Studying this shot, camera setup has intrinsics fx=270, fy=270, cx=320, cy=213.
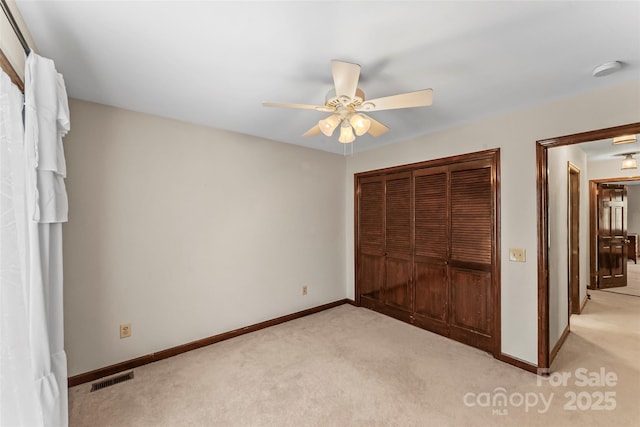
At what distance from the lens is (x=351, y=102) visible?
5.67 feet

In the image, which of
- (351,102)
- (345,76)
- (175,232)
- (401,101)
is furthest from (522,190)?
(175,232)

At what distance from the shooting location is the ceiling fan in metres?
1.53

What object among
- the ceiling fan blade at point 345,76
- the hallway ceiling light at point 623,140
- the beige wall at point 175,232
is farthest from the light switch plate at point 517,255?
the hallway ceiling light at point 623,140

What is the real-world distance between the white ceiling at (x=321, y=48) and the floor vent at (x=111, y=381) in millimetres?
2317

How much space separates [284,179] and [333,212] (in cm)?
97

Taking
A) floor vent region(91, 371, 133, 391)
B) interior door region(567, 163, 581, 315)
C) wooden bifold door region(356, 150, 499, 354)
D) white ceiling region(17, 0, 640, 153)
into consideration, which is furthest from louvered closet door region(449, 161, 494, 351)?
floor vent region(91, 371, 133, 391)

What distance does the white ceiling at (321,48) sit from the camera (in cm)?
129

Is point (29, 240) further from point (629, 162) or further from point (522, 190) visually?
point (629, 162)

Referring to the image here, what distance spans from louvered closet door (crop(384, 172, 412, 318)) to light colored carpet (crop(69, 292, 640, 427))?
534mm

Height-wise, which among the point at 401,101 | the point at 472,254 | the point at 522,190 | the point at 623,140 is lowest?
the point at 472,254

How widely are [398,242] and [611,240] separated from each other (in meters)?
4.53

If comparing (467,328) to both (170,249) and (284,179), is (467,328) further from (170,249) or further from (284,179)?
(170,249)

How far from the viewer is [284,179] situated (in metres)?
3.51

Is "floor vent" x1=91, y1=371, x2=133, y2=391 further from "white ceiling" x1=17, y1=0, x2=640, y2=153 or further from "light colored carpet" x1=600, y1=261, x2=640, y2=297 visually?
"light colored carpet" x1=600, y1=261, x2=640, y2=297
